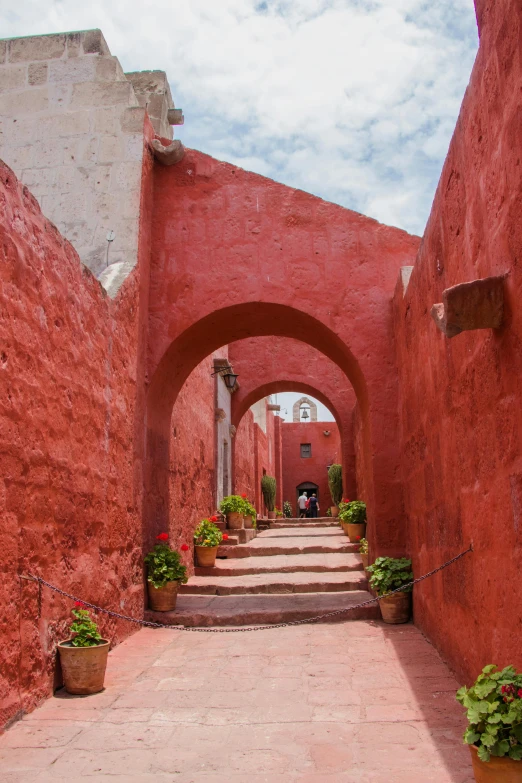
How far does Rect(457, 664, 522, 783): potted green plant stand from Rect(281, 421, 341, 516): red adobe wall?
2691cm

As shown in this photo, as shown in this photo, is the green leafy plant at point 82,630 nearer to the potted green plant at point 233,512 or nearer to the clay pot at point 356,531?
the clay pot at point 356,531

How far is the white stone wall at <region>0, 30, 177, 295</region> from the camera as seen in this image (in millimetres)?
6789

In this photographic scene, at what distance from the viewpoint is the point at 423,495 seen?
5414 millimetres

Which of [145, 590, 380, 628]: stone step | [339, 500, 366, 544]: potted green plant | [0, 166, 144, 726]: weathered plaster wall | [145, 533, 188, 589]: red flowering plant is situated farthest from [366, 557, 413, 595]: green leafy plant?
[339, 500, 366, 544]: potted green plant

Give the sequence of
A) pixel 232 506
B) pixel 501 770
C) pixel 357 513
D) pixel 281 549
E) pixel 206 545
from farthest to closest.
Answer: pixel 232 506 < pixel 357 513 < pixel 281 549 < pixel 206 545 < pixel 501 770

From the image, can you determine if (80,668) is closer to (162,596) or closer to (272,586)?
(162,596)

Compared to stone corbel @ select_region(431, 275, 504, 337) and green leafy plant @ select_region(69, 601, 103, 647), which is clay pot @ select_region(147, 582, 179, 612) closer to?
green leafy plant @ select_region(69, 601, 103, 647)

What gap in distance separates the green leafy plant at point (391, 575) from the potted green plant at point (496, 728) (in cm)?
353

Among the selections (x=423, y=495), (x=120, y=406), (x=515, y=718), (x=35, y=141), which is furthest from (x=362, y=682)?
(x=35, y=141)

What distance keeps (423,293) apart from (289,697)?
2.99 metres

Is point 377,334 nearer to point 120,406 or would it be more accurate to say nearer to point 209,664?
point 120,406

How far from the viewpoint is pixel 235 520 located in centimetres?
1200

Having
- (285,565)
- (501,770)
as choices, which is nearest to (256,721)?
(501,770)

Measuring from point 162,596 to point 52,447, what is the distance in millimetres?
2731
